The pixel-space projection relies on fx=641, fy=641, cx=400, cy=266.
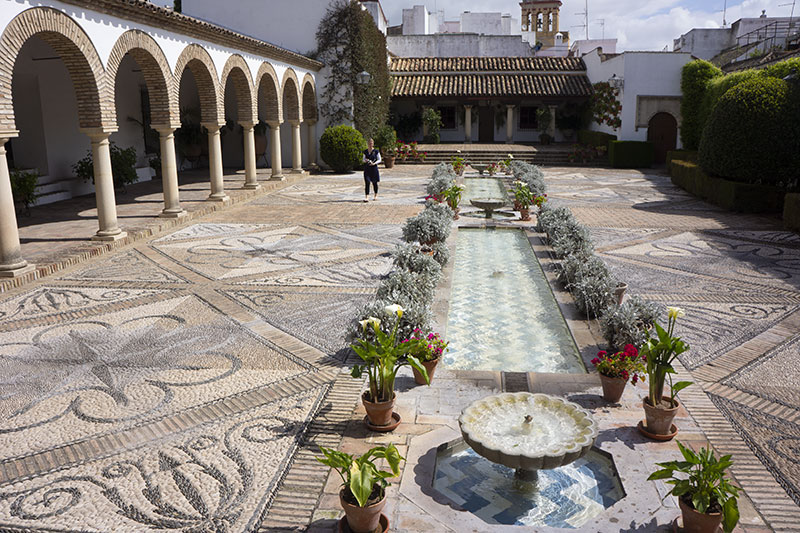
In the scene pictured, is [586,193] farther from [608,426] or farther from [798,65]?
[608,426]

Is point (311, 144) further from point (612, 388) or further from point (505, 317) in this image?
point (612, 388)

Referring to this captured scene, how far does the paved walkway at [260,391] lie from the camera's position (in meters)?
3.81

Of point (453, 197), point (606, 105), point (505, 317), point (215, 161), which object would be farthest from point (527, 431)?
point (606, 105)

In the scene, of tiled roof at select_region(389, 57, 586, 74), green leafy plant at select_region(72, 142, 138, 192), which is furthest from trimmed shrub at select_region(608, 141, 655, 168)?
green leafy plant at select_region(72, 142, 138, 192)

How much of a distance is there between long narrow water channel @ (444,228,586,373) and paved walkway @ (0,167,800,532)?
263 millimetres

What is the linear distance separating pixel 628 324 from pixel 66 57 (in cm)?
917

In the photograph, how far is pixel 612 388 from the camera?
Answer: 5043mm

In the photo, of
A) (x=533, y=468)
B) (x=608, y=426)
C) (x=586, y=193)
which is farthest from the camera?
(x=586, y=193)

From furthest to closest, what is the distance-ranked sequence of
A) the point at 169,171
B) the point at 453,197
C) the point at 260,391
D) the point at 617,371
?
the point at 453,197 < the point at 169,171 < the point at 260,391 < the point at 617,371

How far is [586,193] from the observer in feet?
59.4

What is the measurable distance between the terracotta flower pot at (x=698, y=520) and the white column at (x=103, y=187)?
9.84 metres

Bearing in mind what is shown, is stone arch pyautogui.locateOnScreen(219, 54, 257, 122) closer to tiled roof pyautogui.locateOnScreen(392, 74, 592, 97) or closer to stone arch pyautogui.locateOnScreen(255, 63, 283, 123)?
stone arch pyautogui.locateOnScreen(255, 63, 283, 123)

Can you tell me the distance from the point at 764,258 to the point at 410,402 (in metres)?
7.75

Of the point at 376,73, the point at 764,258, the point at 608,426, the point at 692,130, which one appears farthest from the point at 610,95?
the point at 608,426
